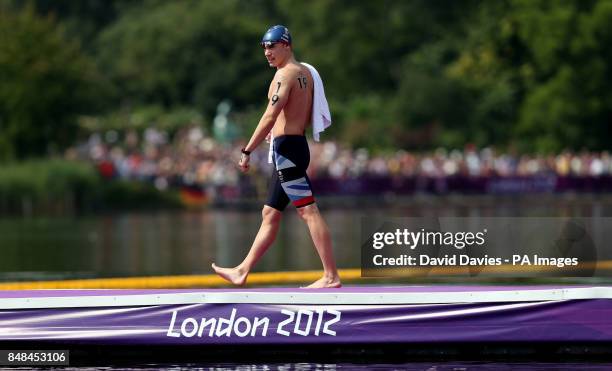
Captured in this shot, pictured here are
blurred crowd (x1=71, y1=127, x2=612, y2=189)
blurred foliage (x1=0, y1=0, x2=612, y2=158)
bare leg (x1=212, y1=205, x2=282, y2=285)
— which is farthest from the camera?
blurred foliage (x1=0, y1=0, x2=612, y2=158)

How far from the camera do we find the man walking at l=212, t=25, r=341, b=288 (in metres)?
12.9

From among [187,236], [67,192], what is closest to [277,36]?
[187,236]

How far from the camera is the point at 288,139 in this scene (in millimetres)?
13047

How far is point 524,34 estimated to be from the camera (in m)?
77.2

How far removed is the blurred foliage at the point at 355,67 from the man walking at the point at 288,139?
47.8m

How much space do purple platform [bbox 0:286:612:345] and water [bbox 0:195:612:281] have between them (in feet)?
29.7

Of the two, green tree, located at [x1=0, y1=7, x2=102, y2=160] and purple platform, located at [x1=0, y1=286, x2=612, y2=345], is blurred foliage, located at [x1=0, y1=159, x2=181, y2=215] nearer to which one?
green tree, located at [x1=0, y1=7, x2=102, y2=160]

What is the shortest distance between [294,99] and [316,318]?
1.71m

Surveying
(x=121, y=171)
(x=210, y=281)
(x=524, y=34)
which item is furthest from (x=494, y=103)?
(x=210, y=281)

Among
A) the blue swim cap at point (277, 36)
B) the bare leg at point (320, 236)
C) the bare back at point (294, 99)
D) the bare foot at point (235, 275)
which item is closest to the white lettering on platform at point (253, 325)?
the bare leg at point (320, 236)

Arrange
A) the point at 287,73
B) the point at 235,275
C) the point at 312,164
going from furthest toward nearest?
the point at 312,164 → the point at 235,275 → the point at 287,73

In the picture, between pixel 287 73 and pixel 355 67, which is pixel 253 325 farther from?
pixel 355 67

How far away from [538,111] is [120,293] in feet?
208

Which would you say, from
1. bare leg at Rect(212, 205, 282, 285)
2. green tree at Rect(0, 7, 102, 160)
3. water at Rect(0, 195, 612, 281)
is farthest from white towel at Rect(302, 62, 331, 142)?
green tree at Rect(0, 7, 102, 160)
